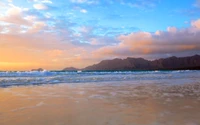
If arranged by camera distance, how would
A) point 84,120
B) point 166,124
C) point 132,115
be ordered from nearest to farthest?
point 166,124 → point 84,120 → point 132,115

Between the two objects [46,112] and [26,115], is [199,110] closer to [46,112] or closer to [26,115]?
[46,112]

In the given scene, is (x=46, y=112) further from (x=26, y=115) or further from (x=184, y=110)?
(x=184, y=110)

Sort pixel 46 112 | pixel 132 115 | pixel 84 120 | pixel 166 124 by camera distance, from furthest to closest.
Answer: pixel 46 112, pixel 132 115, pixel 84 120, pixel 166 124

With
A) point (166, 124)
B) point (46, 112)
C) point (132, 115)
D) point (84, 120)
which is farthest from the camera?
point (46, 112)

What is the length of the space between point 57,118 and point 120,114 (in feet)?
5.77

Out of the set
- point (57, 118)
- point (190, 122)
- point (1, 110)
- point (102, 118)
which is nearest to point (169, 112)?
point (190, 122)

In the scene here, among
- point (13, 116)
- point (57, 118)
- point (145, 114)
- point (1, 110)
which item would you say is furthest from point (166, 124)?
point (1, 110)

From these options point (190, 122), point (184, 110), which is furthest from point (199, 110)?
point (190, 122)

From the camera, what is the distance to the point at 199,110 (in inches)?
258

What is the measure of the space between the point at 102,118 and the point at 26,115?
2.21 meters

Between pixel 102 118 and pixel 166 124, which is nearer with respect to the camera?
pixel 166 124

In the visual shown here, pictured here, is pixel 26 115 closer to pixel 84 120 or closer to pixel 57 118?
pixel 57 118

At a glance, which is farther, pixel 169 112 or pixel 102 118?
pixel 169 112

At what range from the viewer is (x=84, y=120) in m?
5.54
